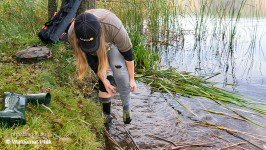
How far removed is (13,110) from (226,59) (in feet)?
15.6

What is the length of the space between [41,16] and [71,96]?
2803 millimetres

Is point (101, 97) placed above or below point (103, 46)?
below

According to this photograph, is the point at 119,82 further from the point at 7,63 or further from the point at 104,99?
the point at 7,63

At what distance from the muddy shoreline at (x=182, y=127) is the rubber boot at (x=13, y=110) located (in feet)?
2.80

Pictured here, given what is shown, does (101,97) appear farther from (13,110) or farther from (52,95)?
(13,110)

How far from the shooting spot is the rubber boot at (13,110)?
7.15 ft

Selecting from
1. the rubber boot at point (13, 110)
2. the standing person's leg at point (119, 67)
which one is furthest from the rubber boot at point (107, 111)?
the rubber boot at point (13, 110)

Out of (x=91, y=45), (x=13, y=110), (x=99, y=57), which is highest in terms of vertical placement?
(x=91, y=45)

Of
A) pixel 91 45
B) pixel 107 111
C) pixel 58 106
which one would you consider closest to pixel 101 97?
pixel 107 111

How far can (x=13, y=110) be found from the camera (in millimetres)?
2273

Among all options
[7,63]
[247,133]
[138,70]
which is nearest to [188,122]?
[247,133]

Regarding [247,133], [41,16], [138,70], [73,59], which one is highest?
[41,16]

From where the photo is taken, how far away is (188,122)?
3268 millimetres

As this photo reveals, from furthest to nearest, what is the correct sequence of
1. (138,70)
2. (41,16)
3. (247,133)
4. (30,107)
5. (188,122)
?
(41,16), (138,70), (188,122), (247,133), (30,107)
